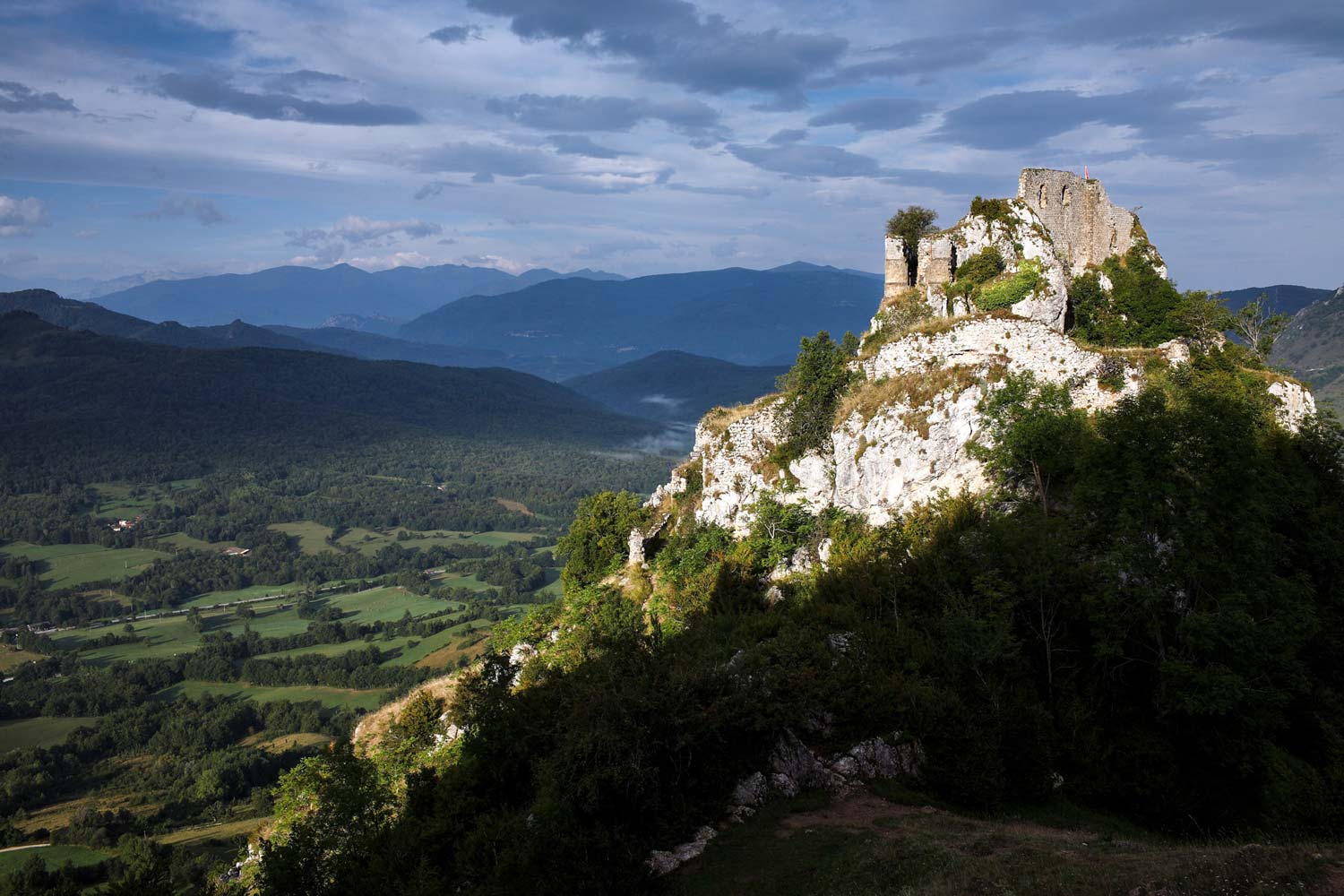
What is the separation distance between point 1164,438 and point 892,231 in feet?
75.3

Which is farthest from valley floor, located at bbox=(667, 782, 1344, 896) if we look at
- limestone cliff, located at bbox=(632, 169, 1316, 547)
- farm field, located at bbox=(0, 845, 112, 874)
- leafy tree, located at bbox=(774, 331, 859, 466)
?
farm field, located at bbox=(0, 845, 112, 874)

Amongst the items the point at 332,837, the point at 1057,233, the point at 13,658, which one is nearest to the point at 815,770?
the point at 332,837

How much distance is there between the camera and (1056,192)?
1634 inches

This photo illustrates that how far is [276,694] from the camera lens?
110688mm

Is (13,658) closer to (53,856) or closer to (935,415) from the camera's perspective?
(53,856)

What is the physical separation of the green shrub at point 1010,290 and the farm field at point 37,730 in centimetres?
11518

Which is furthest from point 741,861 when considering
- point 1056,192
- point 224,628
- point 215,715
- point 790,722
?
point 224,628

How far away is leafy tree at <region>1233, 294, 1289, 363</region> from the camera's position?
3441 cm

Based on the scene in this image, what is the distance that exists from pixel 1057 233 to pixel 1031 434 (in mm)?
18518

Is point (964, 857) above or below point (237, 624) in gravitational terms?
above

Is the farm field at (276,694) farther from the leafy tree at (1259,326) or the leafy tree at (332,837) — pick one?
the leafy tree at (1259,326)

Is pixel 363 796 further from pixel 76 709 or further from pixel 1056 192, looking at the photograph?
pixel 76 709

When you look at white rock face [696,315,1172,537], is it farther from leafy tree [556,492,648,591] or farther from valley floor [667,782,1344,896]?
valley floor [667,782,1344,896]

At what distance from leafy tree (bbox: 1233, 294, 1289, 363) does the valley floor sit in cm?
2366
